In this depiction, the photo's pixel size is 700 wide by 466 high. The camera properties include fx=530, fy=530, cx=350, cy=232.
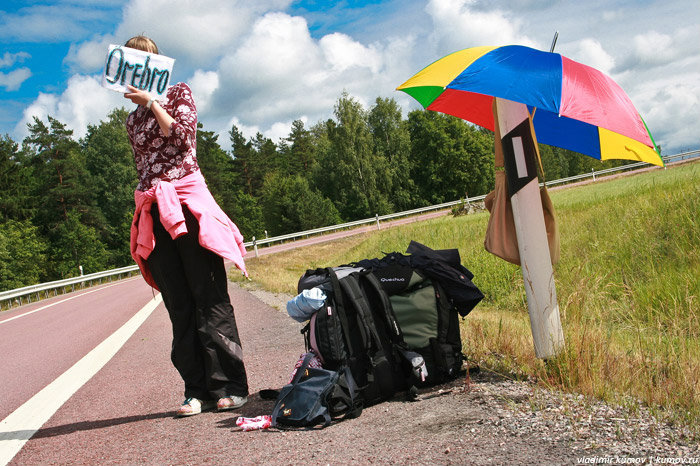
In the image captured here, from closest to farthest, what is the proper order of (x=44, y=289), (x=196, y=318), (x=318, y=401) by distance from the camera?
(x=318, y=401) → (x=196, y=318) → (x=44, y=289)

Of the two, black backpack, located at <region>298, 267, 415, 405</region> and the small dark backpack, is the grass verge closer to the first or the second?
black backpack, located at <region>298, 267, 415, 405</region>

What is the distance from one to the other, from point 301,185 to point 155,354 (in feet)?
162

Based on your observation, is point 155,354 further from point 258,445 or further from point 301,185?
point 301,185

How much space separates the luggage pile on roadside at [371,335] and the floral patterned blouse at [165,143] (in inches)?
44.1

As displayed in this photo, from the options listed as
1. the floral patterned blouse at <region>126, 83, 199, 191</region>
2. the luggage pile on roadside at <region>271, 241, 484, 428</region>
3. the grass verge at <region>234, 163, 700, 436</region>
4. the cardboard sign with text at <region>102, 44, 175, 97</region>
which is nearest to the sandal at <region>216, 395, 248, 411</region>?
the luggage pile on roadside at <region>271, 241, 484, 428</region>

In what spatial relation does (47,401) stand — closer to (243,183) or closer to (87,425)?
(87,425)

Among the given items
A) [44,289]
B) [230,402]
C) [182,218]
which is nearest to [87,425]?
[230,402]

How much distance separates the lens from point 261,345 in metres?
5.29

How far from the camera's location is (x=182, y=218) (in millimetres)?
3273

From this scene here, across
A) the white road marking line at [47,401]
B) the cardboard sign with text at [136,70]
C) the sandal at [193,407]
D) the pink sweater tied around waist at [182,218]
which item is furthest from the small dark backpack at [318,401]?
the cardboard sign with text at [136,70]

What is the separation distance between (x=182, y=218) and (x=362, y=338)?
4.35ft

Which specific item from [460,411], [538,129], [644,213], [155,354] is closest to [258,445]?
[460,411]

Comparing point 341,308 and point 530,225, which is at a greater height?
point 530,225

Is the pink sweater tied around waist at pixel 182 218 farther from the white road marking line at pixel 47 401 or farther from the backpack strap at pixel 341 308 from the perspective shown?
the white road marking line at pixel 47 401
